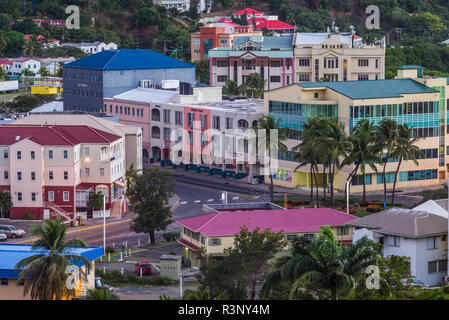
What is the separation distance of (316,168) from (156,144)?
31.1m

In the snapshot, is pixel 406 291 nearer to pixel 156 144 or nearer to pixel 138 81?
pixel 156 144

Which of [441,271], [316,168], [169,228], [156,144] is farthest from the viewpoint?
[156,144]

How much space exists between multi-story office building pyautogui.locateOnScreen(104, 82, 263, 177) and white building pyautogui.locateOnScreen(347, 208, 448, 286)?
128 feet

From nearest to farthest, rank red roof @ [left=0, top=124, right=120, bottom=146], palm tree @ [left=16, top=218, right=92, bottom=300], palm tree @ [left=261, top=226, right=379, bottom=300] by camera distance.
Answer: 1. palm tree @ [left=261, top=226, right=379, bottom=300]
2. palm tree @ [left=16, top=218, right=92, bottom=300]
3. red roof @ [left=0, top=124, right=120, bottom=146]

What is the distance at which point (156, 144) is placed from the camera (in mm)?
117938

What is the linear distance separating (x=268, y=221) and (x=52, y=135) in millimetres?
25510

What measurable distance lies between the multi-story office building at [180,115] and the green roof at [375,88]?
844 cm

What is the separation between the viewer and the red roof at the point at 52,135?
293 ft

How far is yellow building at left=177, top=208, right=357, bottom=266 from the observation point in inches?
2731

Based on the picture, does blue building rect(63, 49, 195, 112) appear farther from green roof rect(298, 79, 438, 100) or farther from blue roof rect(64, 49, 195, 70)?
green roof rect(298, 79, 438, 100)

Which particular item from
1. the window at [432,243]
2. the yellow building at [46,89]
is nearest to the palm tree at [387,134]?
the window at [432,243]

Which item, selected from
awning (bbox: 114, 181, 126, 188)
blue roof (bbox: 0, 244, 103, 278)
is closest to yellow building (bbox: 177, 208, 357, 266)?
blue roof (bbox: 0, 244, 103, 278)

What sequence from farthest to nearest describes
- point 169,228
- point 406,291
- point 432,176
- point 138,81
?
point 138,81, point 432,176, point 169,228, point 406,291
